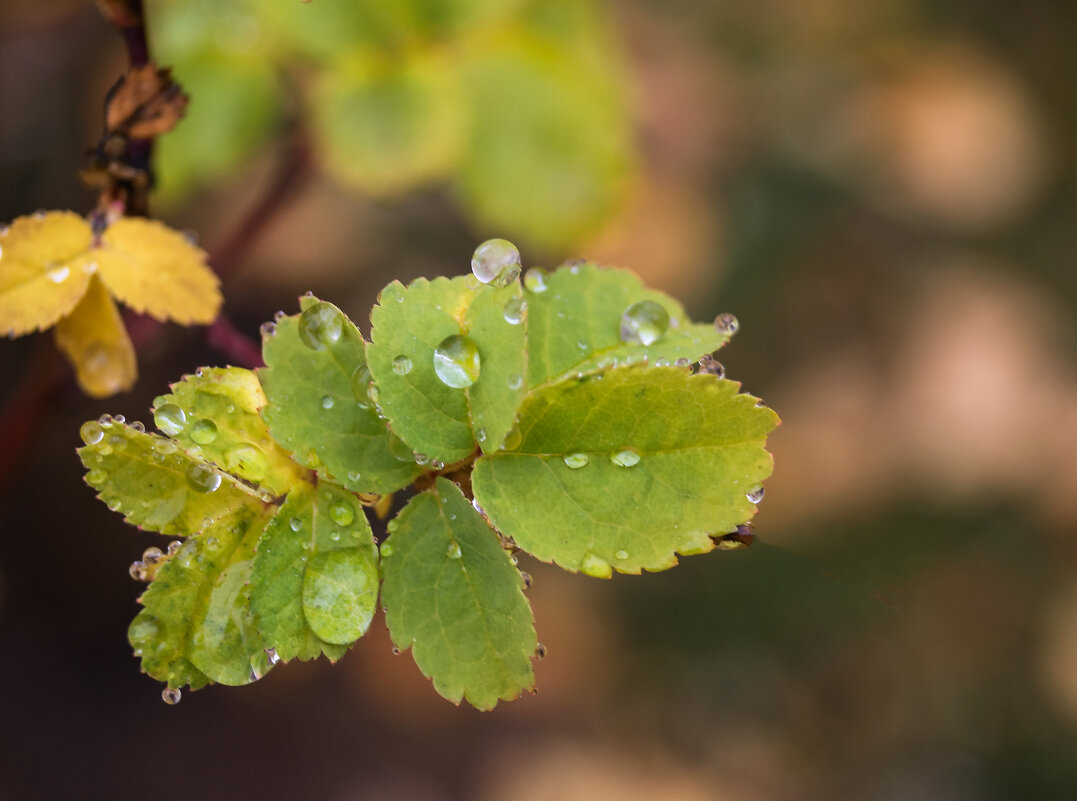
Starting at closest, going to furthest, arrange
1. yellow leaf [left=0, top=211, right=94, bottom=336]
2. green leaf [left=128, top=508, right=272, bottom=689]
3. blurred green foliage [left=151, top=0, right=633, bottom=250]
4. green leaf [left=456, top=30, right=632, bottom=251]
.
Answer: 1. green leaf [left=128, top=508, right=272, bottom=689]
2. yellow leaf [left=0, top=211, right=94, bottom=336]
3. blurred green foliage [left=151, top=0, right=633, bottom=250]
4. green leaf [left=456, top=30, right=632, bottom=251]

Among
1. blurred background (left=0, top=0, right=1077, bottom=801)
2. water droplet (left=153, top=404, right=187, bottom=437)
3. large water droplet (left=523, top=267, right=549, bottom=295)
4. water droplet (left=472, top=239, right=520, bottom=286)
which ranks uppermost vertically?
water droplet (left=472, top=239, right=520, bottom=286)

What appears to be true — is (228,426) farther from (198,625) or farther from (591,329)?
(591,329)

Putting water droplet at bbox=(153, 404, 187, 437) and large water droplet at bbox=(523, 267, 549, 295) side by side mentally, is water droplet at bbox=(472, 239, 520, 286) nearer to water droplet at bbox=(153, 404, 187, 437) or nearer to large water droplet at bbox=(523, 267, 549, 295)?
large water droplet at bbox=(523, 267, 549, 295)

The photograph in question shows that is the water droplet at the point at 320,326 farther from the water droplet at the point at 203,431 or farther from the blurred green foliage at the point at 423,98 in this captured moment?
the blurred green foliage at the point at 423,98

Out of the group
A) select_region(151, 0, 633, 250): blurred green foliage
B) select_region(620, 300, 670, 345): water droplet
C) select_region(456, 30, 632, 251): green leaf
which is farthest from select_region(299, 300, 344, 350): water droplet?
select_region(456, 30, 632, 251): green leaf

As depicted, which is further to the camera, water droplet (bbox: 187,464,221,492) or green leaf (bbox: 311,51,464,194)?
green leaf (bbox: 311,51,464,194)

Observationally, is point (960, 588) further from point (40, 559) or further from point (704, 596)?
point (40, 559)

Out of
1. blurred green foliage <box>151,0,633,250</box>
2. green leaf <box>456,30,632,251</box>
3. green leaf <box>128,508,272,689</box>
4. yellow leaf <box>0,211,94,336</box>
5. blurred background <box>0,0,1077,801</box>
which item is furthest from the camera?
blurred background <box>0,0,1077,801</box>

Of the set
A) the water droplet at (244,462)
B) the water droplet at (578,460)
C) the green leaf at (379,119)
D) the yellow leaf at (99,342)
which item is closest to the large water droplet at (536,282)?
the water droplet at (578,460)
